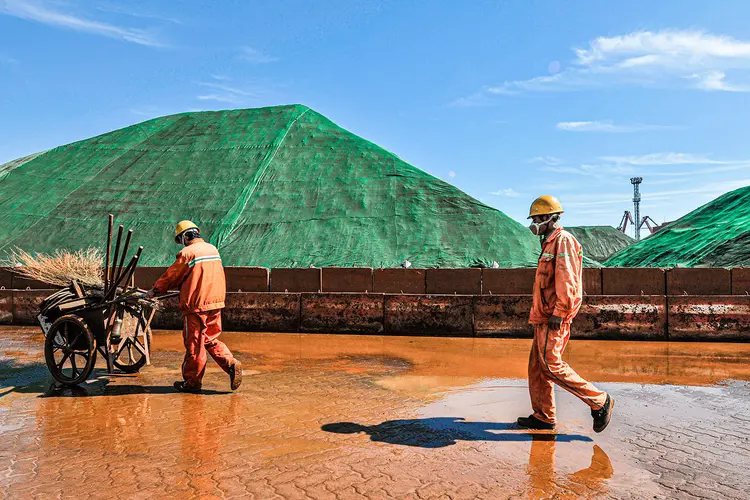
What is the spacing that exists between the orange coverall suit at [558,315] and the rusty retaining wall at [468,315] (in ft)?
20.5

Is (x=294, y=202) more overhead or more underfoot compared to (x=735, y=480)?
more overhead

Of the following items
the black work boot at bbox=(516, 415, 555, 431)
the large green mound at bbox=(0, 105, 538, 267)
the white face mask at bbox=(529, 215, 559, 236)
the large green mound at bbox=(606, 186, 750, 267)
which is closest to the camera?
the black work boot at bbox=(516, 415, 555, 431)

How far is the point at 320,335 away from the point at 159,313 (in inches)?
139

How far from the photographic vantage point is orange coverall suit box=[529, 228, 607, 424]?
4824 millimetres

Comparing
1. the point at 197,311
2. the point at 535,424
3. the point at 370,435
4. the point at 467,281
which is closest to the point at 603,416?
the point at 535,424

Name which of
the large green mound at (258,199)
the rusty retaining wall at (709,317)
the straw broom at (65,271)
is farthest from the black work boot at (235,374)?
the large green mound at (258,199)

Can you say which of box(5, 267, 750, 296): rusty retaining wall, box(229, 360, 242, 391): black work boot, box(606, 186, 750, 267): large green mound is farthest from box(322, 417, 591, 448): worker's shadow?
box(606, 186, 750, 267): large green mound

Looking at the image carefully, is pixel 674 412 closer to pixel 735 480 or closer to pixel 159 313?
pixel 735 480

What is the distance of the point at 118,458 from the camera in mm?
4309

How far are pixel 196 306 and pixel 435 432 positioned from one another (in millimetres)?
2842

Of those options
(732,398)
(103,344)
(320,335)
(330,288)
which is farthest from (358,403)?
(330,288)

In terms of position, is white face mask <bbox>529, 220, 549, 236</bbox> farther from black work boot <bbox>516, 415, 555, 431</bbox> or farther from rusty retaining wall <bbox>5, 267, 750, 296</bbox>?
rusty retaining wall <bbox>5, 267, 750, 296</bbox>

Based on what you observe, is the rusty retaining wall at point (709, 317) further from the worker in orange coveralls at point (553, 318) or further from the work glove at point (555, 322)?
the work glove at point (555, 322)

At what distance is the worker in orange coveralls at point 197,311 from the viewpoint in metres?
6.38
